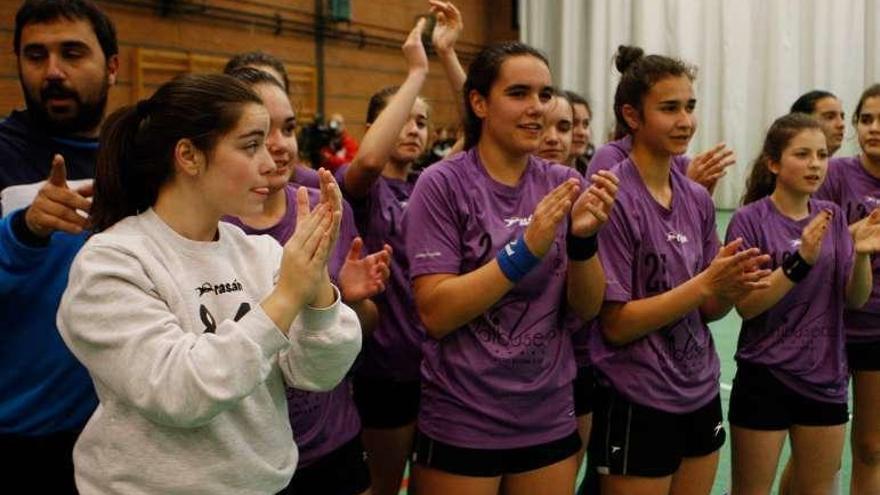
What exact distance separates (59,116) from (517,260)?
1.10m

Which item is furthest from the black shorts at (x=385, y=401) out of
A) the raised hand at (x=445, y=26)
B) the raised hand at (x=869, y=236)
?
the raised hand at (x=869, y=236)

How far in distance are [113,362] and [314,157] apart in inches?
271

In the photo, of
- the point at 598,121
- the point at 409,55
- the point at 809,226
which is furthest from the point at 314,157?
the point at 809,226

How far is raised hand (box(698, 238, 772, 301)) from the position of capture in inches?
84.2

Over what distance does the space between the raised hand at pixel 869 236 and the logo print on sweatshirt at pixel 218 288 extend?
2.15 metres

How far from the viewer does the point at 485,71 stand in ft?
7.39

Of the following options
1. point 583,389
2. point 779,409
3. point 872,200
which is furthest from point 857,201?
point 583,389

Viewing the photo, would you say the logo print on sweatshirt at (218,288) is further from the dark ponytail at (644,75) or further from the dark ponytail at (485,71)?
the dark ponytail at (644,75)

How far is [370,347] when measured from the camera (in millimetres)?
2580

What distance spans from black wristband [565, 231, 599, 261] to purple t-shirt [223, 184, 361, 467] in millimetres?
567

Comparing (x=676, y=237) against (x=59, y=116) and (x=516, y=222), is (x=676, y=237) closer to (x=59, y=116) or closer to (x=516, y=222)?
(x=516, y=222)

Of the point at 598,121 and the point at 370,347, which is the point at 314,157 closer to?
the point at 598,121

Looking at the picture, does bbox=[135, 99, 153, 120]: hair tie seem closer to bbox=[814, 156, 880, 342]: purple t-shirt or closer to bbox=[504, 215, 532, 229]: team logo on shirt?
bbox=[504, 215, 532, 229]: team logo on shirt

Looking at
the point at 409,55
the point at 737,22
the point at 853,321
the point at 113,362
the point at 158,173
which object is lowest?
the point at 853,321
